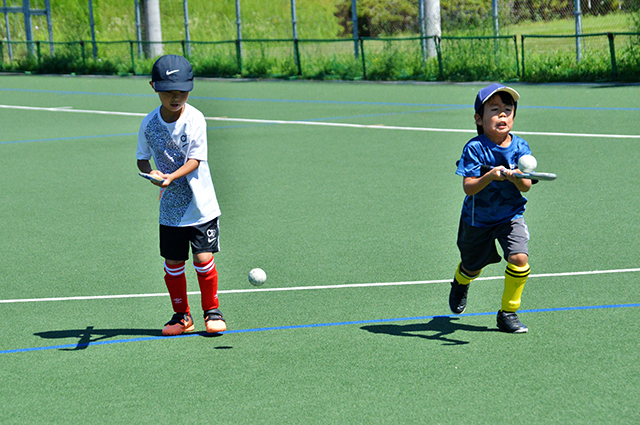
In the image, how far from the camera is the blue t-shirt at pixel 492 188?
17.8 feet

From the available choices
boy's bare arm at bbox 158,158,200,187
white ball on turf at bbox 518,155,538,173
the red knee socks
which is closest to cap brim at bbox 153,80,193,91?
boy's bare arm at bbox 158,158,200,187

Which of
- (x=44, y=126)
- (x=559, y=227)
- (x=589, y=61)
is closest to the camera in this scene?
(x=559, y=227)

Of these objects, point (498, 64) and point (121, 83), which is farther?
point (121, 83)

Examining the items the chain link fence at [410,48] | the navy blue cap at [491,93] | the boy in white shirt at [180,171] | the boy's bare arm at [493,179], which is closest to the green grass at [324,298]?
the boy in white shirt at [180,171]

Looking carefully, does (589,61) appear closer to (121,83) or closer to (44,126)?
(44,126)

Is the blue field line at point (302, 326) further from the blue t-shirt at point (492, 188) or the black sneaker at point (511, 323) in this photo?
the blue t-shirt at point (492, 188)

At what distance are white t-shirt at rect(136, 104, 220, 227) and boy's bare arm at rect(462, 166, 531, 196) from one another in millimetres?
1530

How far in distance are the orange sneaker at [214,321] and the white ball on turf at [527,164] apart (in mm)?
2077

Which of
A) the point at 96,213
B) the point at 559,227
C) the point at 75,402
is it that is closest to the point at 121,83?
the point at 96,213

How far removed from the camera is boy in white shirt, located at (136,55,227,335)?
5.54m

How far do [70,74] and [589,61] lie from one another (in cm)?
2013

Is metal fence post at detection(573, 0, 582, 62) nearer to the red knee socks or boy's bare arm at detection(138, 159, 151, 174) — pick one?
the red knee socks

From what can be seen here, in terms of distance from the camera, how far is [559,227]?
28.1ft

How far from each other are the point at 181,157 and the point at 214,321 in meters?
1.05
